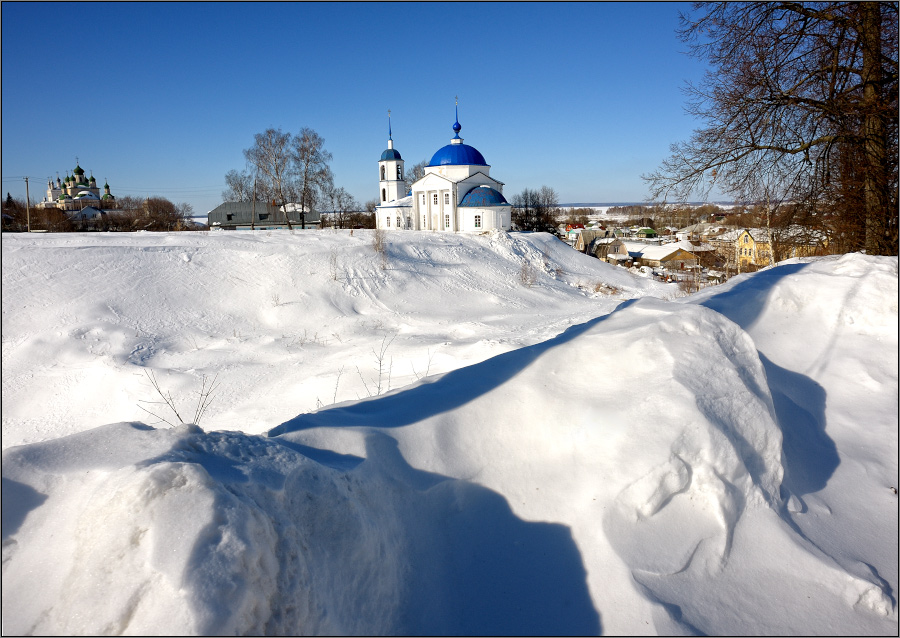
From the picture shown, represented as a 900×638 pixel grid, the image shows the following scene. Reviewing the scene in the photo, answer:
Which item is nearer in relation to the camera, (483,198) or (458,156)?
(483,198)

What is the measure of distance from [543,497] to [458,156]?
36.8 m

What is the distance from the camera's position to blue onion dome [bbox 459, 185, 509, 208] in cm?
3553

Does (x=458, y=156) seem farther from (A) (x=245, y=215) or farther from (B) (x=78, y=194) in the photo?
(B) (x=78, y=194)

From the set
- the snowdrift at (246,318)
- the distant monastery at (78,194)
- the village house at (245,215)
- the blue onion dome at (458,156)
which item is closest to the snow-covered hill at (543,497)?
the snowdrift at (246,318)

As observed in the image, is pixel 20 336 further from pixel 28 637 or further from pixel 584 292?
pixel 584 292

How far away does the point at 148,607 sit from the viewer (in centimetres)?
161

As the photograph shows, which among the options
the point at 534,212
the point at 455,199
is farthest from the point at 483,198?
the point at 534,212

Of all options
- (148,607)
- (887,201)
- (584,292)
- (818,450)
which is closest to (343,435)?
(148,607)

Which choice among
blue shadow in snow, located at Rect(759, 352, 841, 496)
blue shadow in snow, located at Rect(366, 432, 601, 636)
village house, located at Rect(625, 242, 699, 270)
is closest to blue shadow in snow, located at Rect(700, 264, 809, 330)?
blue shadow in snow, located at Rect(759, 352, 841, 496)

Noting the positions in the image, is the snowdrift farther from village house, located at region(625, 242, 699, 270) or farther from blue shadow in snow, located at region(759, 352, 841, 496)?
village house, located at region(625, 242, 699, 270)

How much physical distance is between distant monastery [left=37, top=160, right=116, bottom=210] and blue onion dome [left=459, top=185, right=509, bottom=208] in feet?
203

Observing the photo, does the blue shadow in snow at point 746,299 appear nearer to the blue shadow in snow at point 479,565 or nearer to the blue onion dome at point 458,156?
the blue shadow in snow at point 479,565

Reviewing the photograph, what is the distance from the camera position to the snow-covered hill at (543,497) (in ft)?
5.80

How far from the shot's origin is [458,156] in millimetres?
37562
